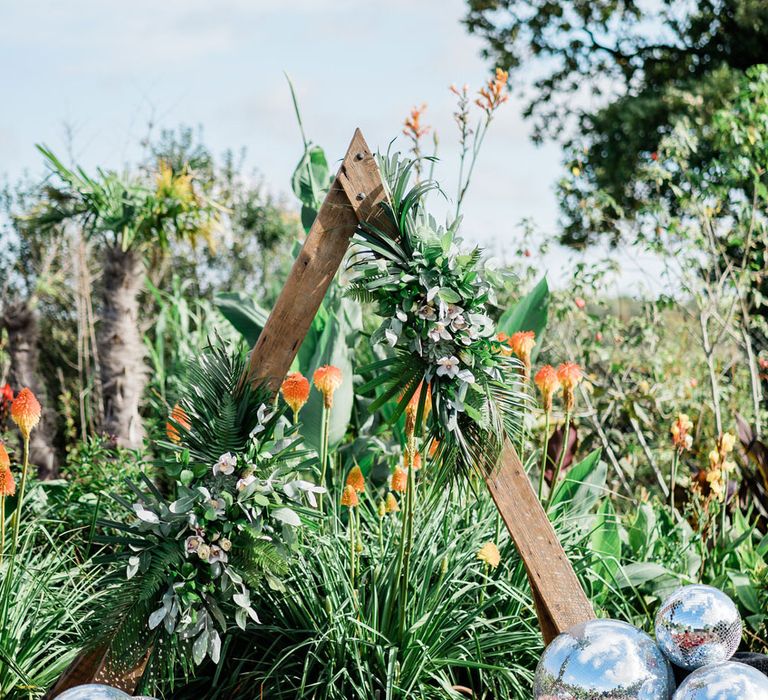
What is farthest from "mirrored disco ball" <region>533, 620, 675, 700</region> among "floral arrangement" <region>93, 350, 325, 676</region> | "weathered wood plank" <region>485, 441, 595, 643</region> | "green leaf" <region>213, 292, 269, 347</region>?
"green leaf" <region>213, 292, 269, 347</region>

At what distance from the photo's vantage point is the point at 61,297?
27.0 ft

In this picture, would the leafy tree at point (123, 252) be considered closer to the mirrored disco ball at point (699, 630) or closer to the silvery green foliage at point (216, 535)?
the silvery green foliage at point (216, 535)

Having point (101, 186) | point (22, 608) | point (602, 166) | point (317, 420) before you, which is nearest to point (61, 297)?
point (101, 186)

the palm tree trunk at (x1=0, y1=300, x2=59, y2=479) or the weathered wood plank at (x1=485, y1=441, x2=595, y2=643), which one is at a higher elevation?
the palm tree trunk at (x1=0, y1=300, x2=59, y2=479)

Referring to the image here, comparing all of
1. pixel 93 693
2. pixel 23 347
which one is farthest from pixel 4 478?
pixel 23 347

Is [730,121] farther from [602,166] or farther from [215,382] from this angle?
[602,166]

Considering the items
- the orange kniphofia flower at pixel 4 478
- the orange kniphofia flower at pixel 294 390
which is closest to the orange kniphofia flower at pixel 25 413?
the orange kniphofia flower at pixel 4 478

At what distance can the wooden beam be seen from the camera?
2441 millimetres

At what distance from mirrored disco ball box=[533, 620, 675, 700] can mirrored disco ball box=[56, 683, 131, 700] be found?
113 centimetres

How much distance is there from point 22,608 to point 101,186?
297 centimetres

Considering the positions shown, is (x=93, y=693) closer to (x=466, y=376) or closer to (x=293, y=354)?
(x=293, y=354)

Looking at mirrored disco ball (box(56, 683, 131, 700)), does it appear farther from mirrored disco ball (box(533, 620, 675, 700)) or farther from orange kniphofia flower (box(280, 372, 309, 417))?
mirrored disco ball (box(533, 620, 675, 700))

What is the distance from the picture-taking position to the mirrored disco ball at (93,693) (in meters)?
2.02

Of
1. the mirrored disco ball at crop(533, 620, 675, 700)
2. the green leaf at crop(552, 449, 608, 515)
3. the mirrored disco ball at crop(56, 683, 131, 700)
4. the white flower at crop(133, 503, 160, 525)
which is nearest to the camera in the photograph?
the mirrored disco ball at crop(56, 683, 131, 700)
